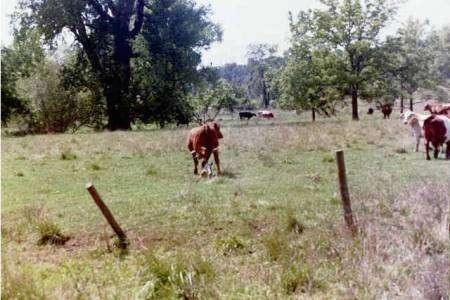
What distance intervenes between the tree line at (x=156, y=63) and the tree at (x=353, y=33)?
0.26 ft

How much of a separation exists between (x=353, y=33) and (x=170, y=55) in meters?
11.5

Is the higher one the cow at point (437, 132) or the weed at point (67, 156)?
the cow at point (437, 132)

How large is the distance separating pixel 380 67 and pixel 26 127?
2546 centimetres

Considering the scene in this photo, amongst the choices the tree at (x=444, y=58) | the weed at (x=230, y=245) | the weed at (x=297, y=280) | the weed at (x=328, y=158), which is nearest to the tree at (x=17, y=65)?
the weed at (x=328, y=158)

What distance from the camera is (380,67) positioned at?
3628cm

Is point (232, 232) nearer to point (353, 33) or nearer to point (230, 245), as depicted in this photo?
point (230, 245)

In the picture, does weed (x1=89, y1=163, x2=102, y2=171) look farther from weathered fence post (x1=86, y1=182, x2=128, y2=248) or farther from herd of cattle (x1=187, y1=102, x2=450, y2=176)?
weathered fence post (x1=86, y1=182, x2=128, y2=248)

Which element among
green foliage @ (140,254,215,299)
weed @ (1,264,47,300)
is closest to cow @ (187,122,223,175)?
green foliage @ (140,254,215,299)

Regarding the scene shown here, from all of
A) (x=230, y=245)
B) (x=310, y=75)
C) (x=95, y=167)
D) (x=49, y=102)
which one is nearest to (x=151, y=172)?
(x=95, y=167)

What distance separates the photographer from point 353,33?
33.7 metres

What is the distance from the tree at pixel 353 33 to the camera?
104 feet

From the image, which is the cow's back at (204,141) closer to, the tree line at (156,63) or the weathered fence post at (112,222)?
the weathered fence post at (112,222)

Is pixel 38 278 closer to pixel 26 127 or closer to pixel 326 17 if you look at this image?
pixel 326 17

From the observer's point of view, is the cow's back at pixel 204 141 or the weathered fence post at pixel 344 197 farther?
the cow's back at pixel 204 141
